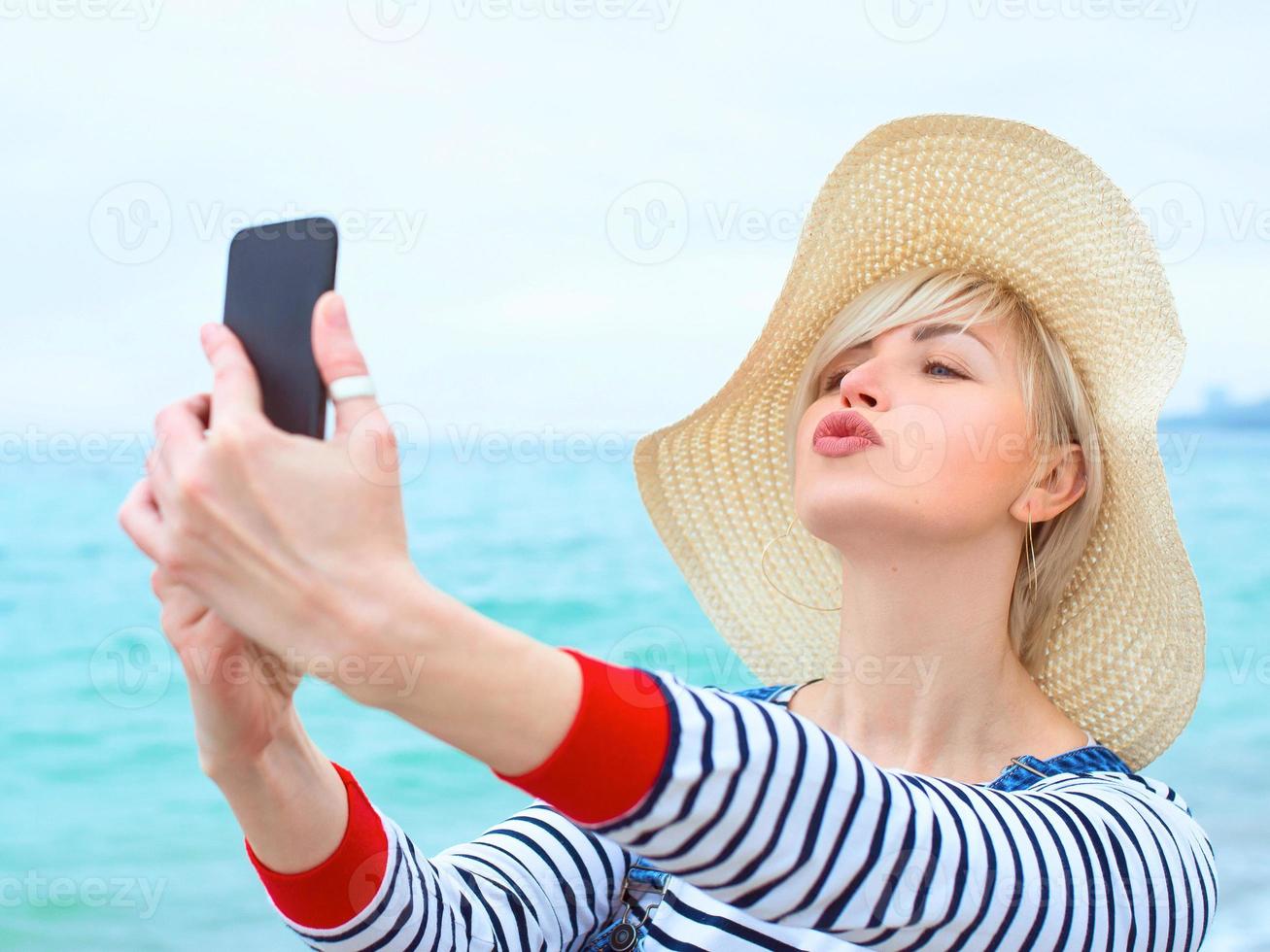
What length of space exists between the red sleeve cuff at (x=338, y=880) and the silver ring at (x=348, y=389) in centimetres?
→ 69

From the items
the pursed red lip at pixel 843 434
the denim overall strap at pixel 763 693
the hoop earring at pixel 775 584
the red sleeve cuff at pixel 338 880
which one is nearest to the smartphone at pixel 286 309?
the red sleeve cuff at pixel 338 880

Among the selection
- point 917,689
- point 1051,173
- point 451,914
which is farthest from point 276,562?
point 1051,173

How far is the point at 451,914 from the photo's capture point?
1594 millimetres

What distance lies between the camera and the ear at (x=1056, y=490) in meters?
1.83

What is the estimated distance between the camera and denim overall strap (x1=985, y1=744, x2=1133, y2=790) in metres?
1.63

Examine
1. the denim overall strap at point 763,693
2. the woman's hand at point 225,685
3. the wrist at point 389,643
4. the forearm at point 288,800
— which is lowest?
the denim overall strap at point 763,693

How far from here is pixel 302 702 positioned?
8.55 meters

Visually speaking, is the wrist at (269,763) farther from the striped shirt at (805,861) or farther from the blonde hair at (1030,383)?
the blonde hair at (1030,383)

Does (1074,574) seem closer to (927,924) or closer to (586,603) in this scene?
(927,924)

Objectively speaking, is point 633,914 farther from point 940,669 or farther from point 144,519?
point 144,519

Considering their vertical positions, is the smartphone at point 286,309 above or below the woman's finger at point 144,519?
above

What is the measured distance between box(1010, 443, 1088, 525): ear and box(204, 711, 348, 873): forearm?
1001mm

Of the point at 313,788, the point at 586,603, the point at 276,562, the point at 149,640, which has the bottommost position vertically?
the point at 149,640

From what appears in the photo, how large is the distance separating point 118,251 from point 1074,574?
2538 millimetres
